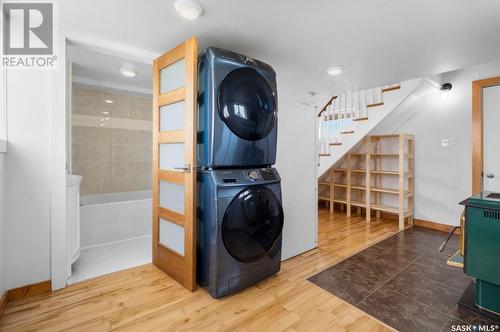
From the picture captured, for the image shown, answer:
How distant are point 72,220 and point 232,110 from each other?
1701 mm

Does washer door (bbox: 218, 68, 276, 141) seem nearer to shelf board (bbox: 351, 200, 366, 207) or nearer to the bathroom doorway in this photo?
the bathroom doorway

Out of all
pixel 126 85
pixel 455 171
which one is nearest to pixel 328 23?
pixel 126 85

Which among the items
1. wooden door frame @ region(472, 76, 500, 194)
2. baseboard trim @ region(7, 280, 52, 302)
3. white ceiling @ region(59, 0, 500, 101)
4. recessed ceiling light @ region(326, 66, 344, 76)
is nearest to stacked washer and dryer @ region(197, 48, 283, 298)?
white ceiling @ region(59, 0, 500, 101)

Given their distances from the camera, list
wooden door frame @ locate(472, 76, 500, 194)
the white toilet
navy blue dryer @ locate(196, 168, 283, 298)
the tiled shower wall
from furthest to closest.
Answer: the tiled shower wall → wooden door frame @ locate(472, 76, 500, 194) → the white toilet → navy blue dryer @ locate(196, 168, 283, 298)

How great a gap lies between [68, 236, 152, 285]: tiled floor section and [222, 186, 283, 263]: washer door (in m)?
1.13

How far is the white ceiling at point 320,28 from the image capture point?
1.52 meters

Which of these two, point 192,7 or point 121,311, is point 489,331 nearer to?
point 121,311

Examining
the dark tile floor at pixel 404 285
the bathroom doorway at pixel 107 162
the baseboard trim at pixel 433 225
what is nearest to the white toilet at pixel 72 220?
the bathroom doorway at pixel 107 162

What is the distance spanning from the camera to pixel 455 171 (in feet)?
10.9

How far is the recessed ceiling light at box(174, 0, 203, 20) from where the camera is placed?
147 cm

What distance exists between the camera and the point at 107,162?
3.38m

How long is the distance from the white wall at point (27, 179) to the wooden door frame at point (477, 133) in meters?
4.58

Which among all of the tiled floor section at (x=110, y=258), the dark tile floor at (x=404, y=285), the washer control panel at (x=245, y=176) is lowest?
the dark tile floor at (x=404, y=285)

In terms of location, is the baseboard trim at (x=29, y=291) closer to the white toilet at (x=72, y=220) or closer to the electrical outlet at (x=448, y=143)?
the white toilet at (x=72, y=220)
